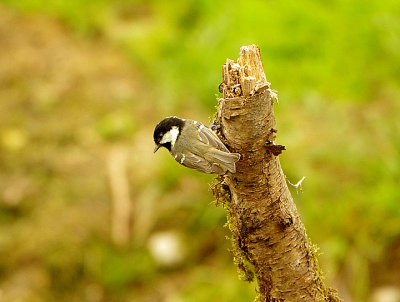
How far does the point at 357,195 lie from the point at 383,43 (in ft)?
6.90

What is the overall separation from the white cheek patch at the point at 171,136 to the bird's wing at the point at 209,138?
200 millimetres

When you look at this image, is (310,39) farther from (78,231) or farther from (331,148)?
(78,231)

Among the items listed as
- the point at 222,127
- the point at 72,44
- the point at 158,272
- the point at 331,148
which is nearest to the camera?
the point at 222,127

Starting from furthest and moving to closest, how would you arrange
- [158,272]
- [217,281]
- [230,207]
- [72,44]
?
[72,44], [158,272], [217,281], [230,207]

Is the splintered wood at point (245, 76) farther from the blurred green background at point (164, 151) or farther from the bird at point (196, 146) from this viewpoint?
the blurred green background at point (164, 151)

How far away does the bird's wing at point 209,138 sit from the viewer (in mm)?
2005

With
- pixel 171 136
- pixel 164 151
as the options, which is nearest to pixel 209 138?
pixel 171 136

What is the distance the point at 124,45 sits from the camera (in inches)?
246

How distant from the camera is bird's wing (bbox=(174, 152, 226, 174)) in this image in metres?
2.15

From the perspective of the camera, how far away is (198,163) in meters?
2.40

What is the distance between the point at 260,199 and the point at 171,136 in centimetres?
86

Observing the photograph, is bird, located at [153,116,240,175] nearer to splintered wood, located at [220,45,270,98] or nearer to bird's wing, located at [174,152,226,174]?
bird's wing, located at [174,152,226,174]

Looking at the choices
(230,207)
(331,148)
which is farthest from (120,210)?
(230,207)

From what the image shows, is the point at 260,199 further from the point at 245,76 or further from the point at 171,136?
the point at 171,136
